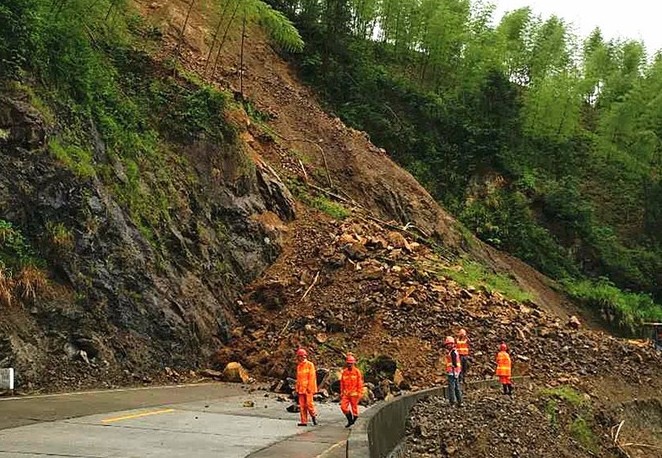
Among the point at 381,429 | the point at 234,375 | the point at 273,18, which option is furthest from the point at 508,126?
the point at 381,429

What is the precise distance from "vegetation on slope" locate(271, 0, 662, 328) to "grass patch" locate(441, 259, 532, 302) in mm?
6781

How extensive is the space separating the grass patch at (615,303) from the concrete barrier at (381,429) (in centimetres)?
2117

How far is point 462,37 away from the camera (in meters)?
47.3

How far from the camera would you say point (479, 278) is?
25453 millimetres

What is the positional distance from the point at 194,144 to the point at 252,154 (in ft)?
9.75

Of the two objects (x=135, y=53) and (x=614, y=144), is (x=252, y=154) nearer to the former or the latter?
(x=135, y=53)

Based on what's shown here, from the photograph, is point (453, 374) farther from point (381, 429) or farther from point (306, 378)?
point (381, 429)

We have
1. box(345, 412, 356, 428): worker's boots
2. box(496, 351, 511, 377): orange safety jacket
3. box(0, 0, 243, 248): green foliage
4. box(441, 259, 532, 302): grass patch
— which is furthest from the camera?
box(441, 259, 532, 302): grass patch

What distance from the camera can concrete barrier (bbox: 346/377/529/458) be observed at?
845 centimetres

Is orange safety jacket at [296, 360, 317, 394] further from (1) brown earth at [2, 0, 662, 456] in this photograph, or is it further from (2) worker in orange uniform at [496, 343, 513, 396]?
(2) worker in orange uniform at [496, 343, 513, 396]

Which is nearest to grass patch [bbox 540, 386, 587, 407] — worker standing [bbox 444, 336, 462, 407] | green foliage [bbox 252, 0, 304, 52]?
worker standing [bbox 444, 336, 462, 407]

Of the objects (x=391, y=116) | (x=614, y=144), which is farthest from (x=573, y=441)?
(x=614, y=144)

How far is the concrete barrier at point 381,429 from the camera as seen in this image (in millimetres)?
8445

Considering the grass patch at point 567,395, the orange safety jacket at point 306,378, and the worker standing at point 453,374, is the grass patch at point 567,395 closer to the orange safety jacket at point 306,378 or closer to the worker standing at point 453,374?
the worker standing at point 453,374
